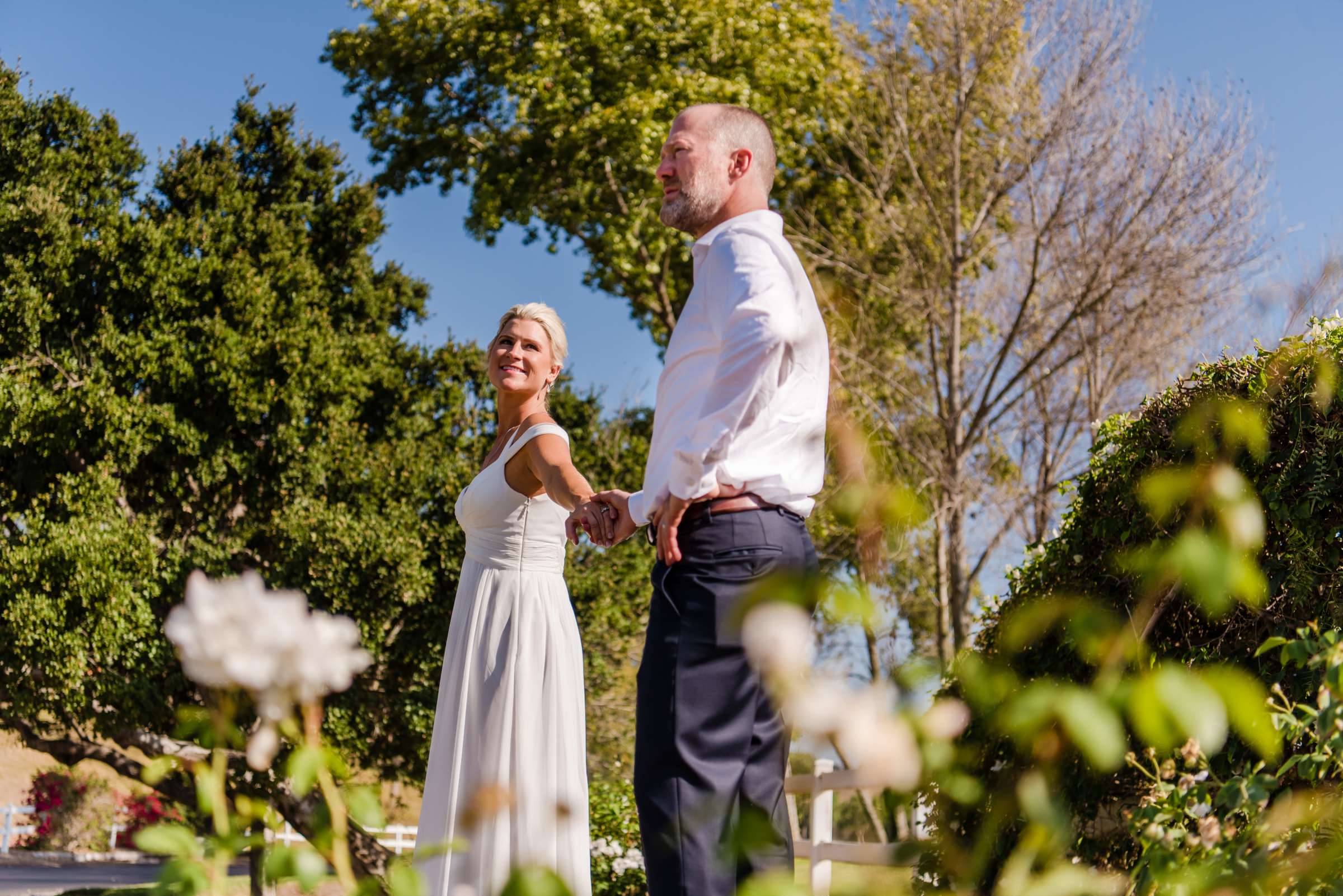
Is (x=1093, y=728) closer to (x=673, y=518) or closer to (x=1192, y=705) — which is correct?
(x=1192, y=705)

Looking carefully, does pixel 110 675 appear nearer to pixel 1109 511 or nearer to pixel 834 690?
pixel 1109 511

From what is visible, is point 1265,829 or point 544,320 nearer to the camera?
point 1265,829

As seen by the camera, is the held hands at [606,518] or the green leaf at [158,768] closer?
the green leaf at [158,768]

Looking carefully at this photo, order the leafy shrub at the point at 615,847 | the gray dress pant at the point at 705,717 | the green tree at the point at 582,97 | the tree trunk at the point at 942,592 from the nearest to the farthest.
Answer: the gray dress pant at the point at 705,717, the leafy shrub at the point at 615,847, the tree trunk at the point at 942,592, the green tree at the point at 582,97

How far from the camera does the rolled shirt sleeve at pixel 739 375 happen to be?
6.91 ft

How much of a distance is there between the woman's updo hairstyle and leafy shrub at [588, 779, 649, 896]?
6.56 m

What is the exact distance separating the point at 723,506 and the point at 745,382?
24 cm

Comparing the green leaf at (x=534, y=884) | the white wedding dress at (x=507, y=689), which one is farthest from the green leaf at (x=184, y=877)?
the white wedding dress at (x=507, y=689)

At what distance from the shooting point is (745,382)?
2.12 m

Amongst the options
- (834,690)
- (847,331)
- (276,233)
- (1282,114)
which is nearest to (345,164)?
(276,233)

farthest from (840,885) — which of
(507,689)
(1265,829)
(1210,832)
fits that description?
(507,689)

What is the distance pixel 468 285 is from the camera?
47.5 ft

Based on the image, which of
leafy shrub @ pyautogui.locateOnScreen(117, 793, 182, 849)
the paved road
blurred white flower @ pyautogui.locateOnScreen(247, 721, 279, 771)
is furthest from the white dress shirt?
leafy shrub @ pyautogui.locateOnScreen(117, 793, 182, 849)

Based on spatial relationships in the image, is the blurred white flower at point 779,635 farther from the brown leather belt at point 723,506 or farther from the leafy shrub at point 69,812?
the leafy shrub at point 69,812
